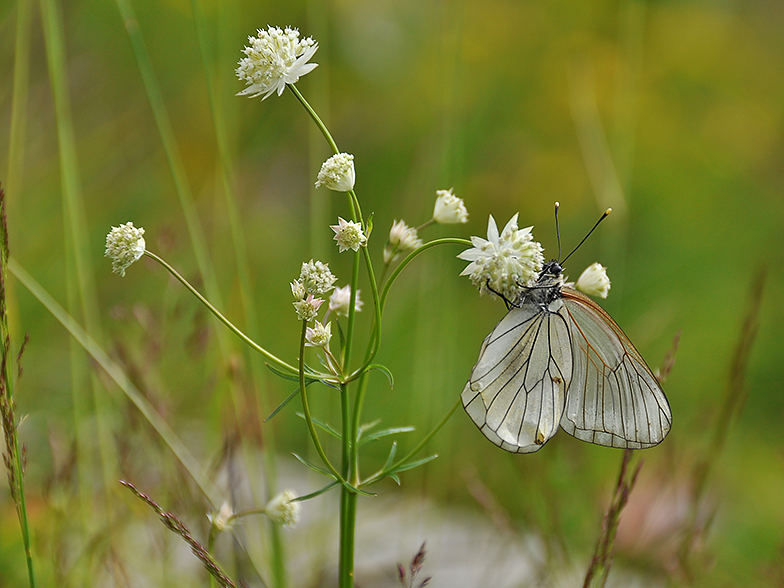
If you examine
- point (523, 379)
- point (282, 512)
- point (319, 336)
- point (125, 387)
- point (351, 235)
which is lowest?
point (282, 512)

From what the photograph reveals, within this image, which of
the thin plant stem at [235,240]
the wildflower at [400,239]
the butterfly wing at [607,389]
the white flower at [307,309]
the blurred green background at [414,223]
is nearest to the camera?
the white flower at [307,309]

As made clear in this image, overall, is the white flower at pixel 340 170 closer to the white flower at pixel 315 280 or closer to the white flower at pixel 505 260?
the white flower at pixel 315 280

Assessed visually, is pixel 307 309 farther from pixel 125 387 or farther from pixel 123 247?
pixel 125 387

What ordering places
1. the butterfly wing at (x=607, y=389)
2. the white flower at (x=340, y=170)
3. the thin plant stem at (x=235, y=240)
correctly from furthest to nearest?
the thin plant stem at (x=235, y=240) < the butterfly wing at (x=607, y=389) < the white flower at (x=340, y=170)

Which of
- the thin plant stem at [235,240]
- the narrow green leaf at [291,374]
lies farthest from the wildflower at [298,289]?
the thin plant stem at [235,240]

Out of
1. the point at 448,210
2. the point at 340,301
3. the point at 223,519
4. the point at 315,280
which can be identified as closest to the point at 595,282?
the point at 448,210

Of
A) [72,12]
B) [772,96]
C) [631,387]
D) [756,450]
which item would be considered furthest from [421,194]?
[772,96]
